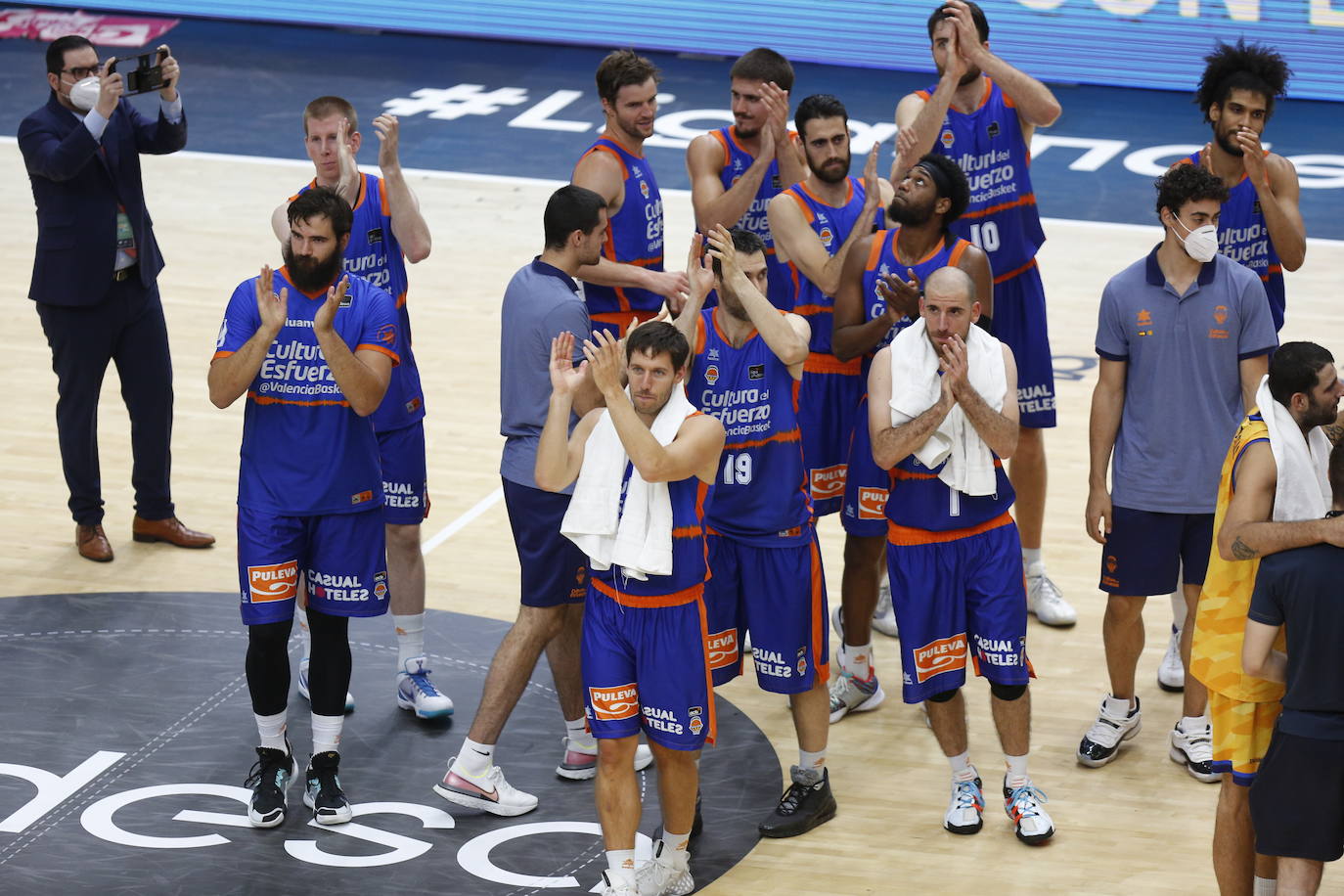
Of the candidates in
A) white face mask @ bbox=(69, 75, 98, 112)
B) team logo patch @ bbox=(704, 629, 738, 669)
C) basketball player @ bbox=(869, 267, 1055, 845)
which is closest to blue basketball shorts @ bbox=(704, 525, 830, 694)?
team logo patch @ bbox=(704, 629, 738, 669)

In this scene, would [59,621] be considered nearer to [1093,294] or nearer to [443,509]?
[443,509]

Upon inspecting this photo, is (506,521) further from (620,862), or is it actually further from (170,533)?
(620,862)

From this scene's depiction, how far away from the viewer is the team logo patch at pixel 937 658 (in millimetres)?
5723

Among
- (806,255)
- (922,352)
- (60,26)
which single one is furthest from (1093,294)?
(60,26)

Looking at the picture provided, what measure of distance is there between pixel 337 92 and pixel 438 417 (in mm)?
8009

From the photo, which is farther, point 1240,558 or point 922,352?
point 922,352

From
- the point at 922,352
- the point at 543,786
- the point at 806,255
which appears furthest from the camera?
the point at 806,255

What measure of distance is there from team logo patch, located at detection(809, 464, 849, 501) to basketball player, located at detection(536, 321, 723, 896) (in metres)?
1.53

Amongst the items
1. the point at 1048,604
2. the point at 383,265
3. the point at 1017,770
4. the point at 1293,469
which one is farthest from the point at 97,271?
the point at 1293,469

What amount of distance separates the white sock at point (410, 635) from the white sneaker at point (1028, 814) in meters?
2.32

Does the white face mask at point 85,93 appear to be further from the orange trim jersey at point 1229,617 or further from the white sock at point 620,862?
the orange trim jersey at point 1229,617

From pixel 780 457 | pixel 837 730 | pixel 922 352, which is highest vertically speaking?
pixel 922 352

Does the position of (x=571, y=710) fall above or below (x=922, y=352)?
below

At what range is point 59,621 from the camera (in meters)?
7.38
